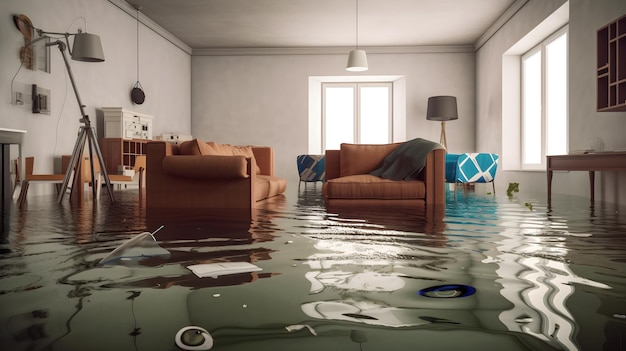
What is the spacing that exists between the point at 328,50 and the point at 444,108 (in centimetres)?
296

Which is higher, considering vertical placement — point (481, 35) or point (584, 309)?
point (481, 35)

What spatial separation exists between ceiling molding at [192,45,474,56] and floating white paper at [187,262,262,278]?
10.1 meters

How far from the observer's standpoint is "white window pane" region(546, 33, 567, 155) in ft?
24.6

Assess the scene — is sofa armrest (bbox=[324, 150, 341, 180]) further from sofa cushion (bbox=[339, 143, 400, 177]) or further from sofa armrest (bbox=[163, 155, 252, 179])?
sofa armrest (bbox=[163, 155, 252, 179])

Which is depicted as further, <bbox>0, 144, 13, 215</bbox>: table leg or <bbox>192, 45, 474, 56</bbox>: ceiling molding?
<bbox>192, 45, 474, 56</bbox>: ceiling molding

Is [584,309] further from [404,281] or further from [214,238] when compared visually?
[214,238]

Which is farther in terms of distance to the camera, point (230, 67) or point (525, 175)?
point (230, 67)

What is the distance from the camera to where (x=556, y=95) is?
7828mm

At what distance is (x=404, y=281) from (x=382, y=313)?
1.21 feet

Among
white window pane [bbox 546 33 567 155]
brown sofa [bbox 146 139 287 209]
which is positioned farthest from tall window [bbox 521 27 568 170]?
brown sofa [bbox 146 139 287 209]

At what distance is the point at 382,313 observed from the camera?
1.32 meters

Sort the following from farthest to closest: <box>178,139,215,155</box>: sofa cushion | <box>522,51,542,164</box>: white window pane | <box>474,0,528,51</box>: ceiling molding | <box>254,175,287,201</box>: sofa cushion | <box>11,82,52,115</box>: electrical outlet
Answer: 1. <box>522,51,542,164</box>: white window pane
2. <box>474,0,528,51</box>: ceiling molding
3. <box>11,82,52,115</box>: electrical outlet
4. <box>254,175,287,201</box>: sofa cushion
5. <box>178,139,215,155</box>: sofa cushion

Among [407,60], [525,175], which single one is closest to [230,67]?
[407,60]

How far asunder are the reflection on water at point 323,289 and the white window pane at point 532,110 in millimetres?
6262
